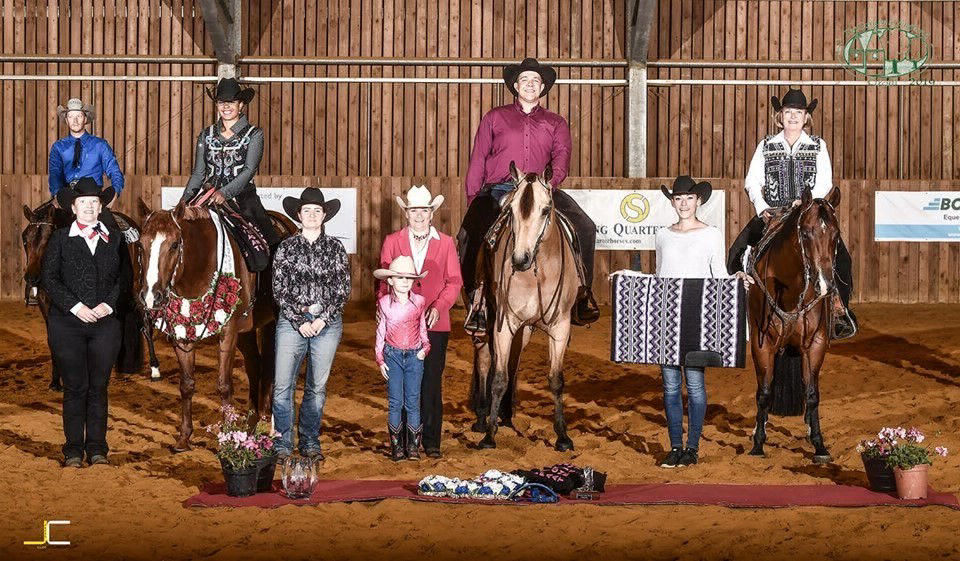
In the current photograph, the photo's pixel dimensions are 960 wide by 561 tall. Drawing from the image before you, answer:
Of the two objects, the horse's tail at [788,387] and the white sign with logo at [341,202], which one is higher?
the white sign with logo at [341,202]

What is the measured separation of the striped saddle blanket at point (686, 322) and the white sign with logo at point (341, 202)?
9.79 m

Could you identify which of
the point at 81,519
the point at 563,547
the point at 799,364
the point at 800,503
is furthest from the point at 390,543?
the point at 799,364

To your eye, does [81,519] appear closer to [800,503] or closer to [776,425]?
[800,503]

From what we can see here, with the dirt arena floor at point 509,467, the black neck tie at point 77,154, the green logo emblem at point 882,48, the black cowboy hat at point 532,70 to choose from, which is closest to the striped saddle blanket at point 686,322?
the dirt arena floor at point 509,467

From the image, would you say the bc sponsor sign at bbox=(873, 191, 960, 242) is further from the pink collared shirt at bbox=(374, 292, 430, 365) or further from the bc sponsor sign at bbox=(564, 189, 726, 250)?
the pink collared shirt at bbox=(374, 292, 430, 365)

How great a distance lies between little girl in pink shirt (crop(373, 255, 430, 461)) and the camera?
7.87 metres

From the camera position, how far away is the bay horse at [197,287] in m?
7.77

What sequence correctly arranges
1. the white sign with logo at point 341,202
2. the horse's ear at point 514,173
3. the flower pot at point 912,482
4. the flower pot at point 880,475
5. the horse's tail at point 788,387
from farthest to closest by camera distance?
the white sign with logo at point 341,202 → the horse's tail at point 788,387 → the horse's ear at point 514,173 → the flower pot at point 880,475 → the flower pot at point 912,482

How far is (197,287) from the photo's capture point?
27.1 ft

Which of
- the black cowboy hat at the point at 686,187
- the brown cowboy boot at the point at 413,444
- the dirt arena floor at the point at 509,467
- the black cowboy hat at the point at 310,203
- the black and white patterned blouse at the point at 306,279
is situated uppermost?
the black cowboy hat at the point at 686,187

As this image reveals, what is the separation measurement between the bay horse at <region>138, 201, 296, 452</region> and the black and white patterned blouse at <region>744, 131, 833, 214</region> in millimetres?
3574

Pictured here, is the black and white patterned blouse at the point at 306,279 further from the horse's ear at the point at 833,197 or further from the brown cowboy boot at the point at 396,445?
the horse's ear at the point at 833,197

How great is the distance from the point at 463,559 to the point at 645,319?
2.95m

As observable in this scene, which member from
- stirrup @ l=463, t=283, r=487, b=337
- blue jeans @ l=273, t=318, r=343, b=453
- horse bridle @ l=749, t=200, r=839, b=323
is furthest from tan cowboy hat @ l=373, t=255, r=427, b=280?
horse bridle @ l=749, t=200, r=839, b=323
